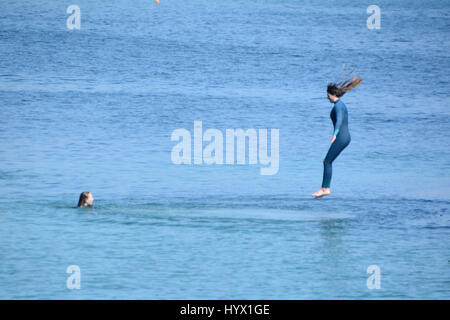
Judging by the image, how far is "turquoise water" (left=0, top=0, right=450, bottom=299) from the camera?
20.1m

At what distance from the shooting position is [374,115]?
159 ft

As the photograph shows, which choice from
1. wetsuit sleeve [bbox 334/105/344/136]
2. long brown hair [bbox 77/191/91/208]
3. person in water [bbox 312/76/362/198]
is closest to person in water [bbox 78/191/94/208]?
long brown hair [bbox 77/191/91/208]

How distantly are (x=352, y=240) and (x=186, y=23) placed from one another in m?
53.4

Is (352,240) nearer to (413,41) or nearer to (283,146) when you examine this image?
(283,146)

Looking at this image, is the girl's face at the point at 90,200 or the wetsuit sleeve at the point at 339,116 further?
the girl's face at the point at 90,200

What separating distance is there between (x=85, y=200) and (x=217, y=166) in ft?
28.2

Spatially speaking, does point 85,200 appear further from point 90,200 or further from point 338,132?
point 338,132

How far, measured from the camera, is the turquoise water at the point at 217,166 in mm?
20141

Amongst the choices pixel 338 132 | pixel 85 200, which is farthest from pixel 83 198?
pixel 338 132

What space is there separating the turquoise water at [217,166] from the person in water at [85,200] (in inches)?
11.2

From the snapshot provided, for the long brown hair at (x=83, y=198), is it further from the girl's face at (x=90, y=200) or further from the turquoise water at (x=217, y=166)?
the turquoise water at (x=217, y=166)

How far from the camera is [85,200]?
24.7m

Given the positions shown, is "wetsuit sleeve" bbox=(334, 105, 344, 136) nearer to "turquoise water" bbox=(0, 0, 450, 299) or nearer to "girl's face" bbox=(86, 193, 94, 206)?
"turquoise water" bbox=(0, 0, 450, 299)

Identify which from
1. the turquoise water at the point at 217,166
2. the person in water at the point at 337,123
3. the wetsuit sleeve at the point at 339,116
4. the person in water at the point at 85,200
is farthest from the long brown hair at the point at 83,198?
the wetsuit sleeve at the point at 339,116
